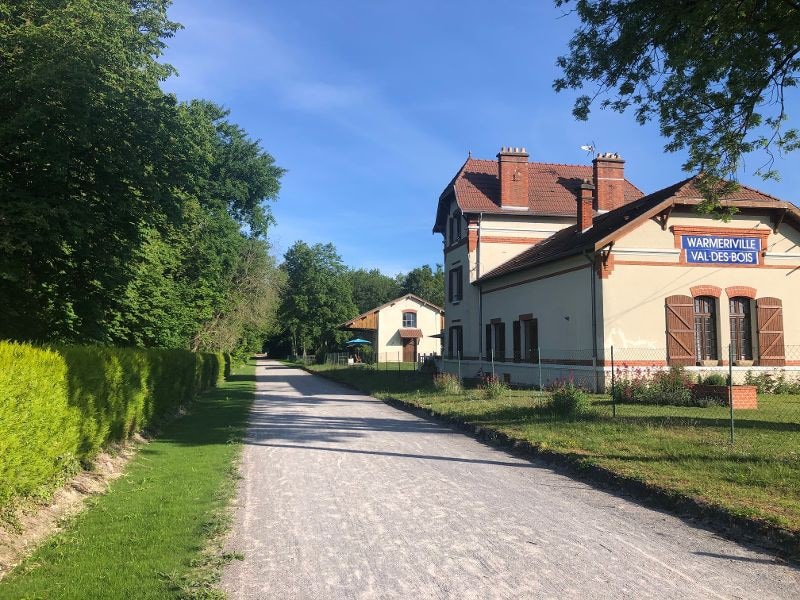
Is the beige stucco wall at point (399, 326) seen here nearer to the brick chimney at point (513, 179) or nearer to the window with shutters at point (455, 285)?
the window with shutters at point (455, 285)

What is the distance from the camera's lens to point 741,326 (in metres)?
20.9

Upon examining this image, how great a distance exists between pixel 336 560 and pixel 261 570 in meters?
0.62

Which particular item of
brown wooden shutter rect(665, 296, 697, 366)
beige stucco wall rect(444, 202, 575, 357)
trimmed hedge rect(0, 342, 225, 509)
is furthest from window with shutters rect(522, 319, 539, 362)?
trimmed hedge rect(0, 342, 225, 509)

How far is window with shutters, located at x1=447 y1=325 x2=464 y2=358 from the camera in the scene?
106 ft

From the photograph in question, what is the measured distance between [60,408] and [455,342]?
27181mm

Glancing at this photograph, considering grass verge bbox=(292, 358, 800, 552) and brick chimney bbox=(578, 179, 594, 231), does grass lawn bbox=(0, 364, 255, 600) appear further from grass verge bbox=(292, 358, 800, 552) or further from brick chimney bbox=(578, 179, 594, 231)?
brick chimney bbox=(578, 179, 594, 231)

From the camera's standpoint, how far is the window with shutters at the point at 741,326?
68.0 ft

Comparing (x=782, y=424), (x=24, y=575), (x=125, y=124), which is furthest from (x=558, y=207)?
(x=24, y=575)

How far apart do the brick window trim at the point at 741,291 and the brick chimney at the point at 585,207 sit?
592 cm

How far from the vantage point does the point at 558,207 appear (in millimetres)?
30438

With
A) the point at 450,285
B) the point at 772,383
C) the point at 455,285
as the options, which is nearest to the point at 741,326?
the point at 772,383

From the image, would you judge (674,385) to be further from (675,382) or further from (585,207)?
(585,207)

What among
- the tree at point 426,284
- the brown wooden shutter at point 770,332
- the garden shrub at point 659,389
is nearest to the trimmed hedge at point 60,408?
the garden shrub at point 659,389

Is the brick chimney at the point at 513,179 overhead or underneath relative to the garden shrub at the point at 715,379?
overhead
